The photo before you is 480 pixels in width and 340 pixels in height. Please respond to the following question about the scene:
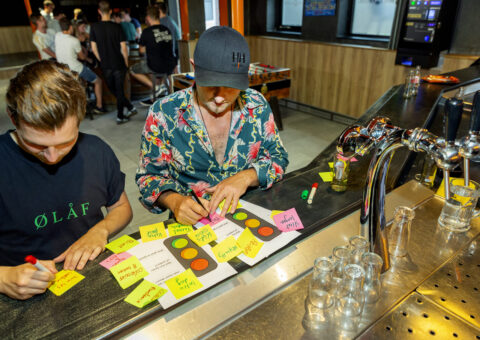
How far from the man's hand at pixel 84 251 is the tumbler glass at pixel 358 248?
31.5 inches

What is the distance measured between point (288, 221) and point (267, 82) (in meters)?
3.85

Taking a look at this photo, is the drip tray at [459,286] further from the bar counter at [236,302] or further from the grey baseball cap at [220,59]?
the grey baseball cap at [220,59]

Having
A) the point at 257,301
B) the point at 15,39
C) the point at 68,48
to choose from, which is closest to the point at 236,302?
the point at 257,301

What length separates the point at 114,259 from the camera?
1.03 m

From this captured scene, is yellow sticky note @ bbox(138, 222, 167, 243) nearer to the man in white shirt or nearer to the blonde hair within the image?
the blonde hair

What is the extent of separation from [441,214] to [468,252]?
0.18 m

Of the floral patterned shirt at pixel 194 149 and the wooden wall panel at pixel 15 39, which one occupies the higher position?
the wooden wall panel at pixel 15 39

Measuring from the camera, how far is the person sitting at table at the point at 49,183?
97 cm

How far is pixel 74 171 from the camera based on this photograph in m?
1.29

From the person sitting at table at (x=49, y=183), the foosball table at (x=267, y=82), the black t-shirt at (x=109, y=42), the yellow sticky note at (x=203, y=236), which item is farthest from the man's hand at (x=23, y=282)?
the black t-shirt at (x=109, y=42)

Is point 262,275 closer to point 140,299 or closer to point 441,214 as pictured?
point 140,299

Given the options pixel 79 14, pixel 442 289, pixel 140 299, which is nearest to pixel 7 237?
pixel 140 299

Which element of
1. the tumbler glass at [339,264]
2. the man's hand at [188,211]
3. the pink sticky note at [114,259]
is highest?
the tumbler glass at [339,264]

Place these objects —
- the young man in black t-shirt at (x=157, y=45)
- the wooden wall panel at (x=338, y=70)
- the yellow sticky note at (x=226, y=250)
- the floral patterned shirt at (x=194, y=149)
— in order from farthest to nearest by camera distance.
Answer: the young man in black t-shirt at (x=157, y=45)
the wooden wall panel at (x=338, y=70)
the floral patterned shirt at (x=194, y=149)
the yellow sticky note at (x=226, y=250)
